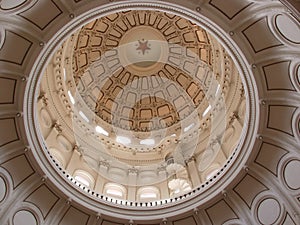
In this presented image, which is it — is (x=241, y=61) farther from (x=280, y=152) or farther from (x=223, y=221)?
(x=223, y=221)

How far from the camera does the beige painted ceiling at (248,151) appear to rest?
18281mm

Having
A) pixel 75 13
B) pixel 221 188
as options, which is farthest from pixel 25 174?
pixel 221 188

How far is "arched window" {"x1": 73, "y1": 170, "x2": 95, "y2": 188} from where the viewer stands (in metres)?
25.0

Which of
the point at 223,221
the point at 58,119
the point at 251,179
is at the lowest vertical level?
the point at 223,221

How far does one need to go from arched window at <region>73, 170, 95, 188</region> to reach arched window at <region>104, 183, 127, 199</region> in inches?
36.1

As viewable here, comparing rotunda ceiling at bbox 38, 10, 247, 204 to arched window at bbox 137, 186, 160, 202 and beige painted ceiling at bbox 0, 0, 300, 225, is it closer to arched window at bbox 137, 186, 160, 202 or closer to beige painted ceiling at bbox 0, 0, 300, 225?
arched window at bbox 137, 186, 160, 202

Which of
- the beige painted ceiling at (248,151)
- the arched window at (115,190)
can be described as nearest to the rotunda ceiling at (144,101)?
the arched window at (115,190)

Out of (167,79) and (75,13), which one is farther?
(167,79)

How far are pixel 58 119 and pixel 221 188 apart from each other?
10.3 m

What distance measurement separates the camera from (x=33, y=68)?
1986cm

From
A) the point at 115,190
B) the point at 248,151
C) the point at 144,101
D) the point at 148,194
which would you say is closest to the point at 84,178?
the point at 115,190

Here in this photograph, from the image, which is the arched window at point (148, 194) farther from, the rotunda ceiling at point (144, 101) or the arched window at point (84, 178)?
the arched window at point (84, 178)

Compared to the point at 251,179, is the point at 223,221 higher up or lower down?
lower down

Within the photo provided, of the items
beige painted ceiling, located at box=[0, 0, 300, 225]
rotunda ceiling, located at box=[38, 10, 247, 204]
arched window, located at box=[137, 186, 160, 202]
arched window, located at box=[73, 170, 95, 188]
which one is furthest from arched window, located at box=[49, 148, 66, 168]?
arched window, located at box=[137, 186, 160, 202]
